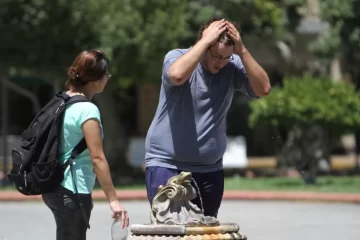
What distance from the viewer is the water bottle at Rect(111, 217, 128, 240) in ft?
19.2

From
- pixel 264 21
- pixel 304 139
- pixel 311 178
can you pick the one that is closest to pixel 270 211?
pixel 311 178

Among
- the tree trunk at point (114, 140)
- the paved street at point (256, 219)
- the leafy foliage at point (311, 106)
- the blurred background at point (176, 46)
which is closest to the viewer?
the paved street at point (256, 219)

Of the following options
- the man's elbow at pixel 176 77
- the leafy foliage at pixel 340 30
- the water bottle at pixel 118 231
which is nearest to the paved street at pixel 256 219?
the water bottle at pixel 118 231

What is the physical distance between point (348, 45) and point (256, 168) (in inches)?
236

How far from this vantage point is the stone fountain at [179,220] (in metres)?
5.72

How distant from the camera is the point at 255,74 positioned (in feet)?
19.8

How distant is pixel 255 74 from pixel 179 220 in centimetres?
95

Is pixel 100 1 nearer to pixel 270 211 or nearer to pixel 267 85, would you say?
pixel 270 211

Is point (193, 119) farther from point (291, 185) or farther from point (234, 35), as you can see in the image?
point (291, 185)

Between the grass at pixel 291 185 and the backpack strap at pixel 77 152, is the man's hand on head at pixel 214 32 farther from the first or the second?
the grass at pixel 291 185

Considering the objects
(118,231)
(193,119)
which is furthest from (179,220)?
(193,119)

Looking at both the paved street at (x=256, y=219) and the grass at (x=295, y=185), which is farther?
the grass at (x=295, y=185)

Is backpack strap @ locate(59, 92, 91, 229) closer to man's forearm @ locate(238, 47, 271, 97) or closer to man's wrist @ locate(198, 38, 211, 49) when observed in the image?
man's wrist @ locate(198, 38, 211, 49)

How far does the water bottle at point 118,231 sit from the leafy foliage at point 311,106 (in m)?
16.6
